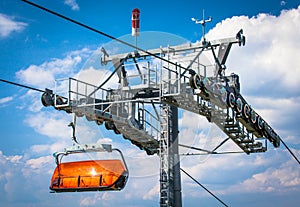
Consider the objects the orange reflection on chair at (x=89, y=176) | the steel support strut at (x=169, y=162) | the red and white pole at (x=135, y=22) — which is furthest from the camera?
the steel support strut at (x=169, y=162)

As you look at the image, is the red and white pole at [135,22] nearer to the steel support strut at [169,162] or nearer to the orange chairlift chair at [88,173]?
the steel support strut at [169,162]

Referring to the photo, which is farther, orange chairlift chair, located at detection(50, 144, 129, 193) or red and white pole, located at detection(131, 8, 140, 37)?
red and white pole, located at detection(131, 8, 140, 37)

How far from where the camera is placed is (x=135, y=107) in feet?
73.6

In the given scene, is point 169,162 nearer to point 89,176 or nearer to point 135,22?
point 89,176

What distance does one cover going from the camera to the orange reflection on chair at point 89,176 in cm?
1712

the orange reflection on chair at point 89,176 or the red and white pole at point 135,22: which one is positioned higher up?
the red and white pole at point 135,22

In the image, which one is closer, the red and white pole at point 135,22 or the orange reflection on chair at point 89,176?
the orange reflection on chair at point 89,176

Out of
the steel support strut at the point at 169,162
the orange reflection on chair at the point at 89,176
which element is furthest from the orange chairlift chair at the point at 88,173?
the steel support strut at the point at 169,162

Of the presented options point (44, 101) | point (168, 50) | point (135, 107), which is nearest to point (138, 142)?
point (135, 107)

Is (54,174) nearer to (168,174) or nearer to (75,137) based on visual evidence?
(75,137)

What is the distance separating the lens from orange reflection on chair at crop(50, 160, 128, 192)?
17.1 meters

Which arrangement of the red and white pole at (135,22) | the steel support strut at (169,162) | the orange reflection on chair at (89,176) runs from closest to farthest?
the orange reflection on chair at (89,176) < the red and white pole at (135,22) < the steel support strut at (169,162)

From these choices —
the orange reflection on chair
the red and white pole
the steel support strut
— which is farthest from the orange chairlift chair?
the red and white pole

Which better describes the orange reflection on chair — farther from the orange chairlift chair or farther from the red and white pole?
the red and white pole
